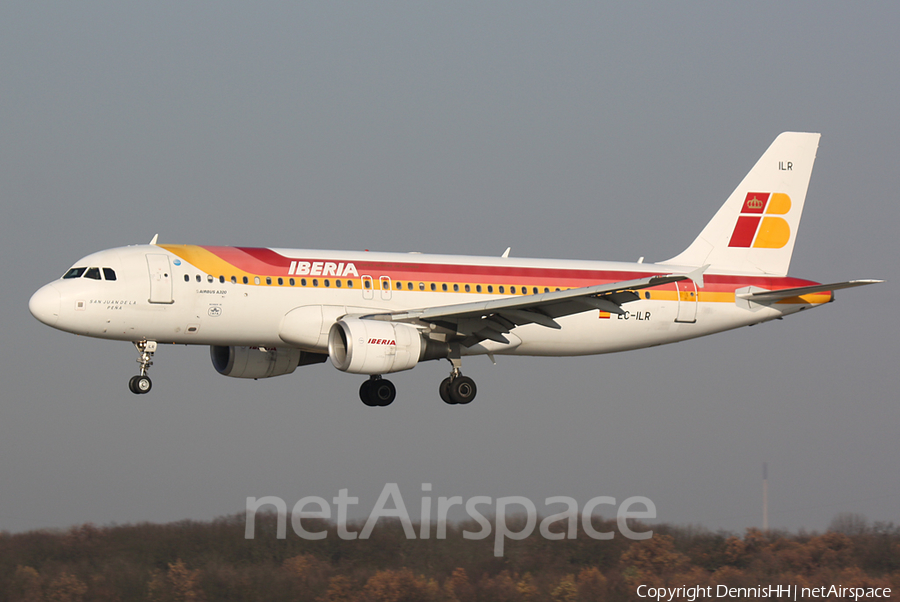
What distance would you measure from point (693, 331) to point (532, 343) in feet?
19.8

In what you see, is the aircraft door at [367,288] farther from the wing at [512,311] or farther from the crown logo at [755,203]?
the crown logo at [755,203]

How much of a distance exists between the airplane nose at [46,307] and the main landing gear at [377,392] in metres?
10.8

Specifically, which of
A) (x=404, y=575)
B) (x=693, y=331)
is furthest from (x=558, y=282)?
(x=404, y=575)

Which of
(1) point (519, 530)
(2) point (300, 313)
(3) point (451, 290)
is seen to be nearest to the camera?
(2) point (300, 313)

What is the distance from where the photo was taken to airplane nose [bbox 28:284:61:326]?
32312mm

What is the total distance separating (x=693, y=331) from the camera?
1588 inches

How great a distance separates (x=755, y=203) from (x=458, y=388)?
14.0 metres

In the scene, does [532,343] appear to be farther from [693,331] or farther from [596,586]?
[596,586]

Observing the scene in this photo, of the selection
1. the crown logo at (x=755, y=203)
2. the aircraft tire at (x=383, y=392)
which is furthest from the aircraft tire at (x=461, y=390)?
the crown logo at (x=755, y=203)

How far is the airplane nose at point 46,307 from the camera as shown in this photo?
32312mm

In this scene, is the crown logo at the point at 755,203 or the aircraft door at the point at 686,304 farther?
the crown logo at the point at 755,203

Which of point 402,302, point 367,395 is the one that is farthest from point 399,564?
point 402,302

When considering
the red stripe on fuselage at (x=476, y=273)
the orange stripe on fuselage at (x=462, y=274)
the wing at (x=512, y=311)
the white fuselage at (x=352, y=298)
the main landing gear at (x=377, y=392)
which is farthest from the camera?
the main landing gear at (x=377, y=392)

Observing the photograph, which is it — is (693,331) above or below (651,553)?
above
